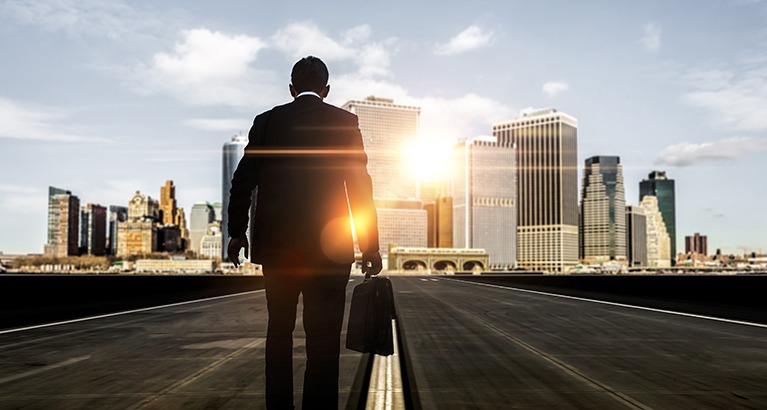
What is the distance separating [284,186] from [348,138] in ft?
1.70

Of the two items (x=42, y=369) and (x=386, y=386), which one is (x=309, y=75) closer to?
(x=386, y=386)

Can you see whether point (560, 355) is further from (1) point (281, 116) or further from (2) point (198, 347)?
(1) point (281, 116)

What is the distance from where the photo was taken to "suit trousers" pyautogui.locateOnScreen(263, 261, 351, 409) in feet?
13.8

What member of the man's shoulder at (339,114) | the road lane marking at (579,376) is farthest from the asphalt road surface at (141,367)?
the man's shoulder at (339,114)

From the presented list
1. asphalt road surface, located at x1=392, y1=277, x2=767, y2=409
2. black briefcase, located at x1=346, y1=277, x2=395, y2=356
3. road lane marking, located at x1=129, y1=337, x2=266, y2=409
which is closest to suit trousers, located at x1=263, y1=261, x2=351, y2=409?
black briefcase, located at x1=346, y1=277, x2=395, y2=356

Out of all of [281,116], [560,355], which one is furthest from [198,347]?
[281,116]

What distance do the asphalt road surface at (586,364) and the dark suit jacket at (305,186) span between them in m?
2.19

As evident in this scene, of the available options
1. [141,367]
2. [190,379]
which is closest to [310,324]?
[190,379]

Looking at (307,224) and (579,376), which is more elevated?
(307,224)

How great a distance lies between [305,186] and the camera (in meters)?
4.34

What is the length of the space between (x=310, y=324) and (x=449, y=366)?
173 inches

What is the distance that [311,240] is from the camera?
4.25 meters

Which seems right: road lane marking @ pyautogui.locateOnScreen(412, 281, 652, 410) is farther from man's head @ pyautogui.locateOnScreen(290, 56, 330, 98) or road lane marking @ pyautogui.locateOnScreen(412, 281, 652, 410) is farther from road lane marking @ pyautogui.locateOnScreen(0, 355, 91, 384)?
road lane marking @ pyautogui.locateOnScreen(0, 355, 91, 384)

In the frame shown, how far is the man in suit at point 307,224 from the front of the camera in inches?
167
